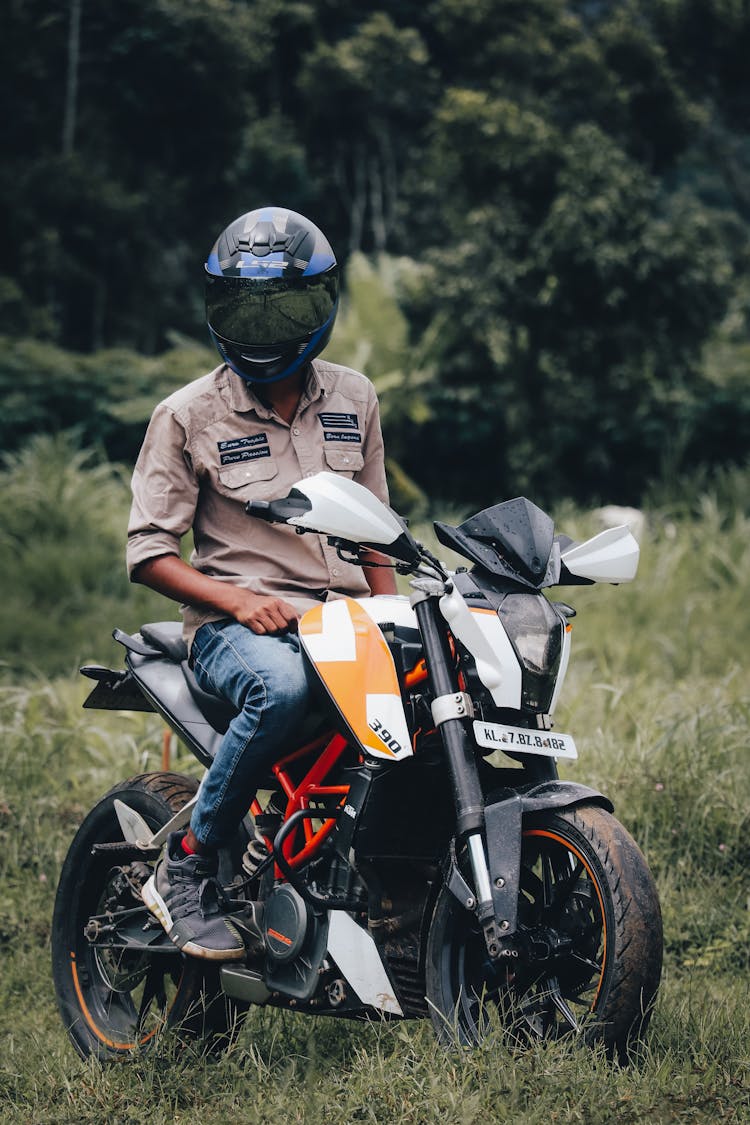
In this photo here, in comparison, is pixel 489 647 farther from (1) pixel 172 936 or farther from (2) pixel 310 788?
(1) pixel 172 936

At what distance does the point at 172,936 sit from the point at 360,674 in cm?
88

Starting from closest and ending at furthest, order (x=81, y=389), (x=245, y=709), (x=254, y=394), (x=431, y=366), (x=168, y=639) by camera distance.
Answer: (x=245, y=709) < (x=254, y=394) < (x=168, y=639) < (x=431, y=366) < (x=81, y=389)

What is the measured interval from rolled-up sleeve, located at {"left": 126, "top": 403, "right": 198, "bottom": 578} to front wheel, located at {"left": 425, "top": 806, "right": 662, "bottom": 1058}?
1.16m

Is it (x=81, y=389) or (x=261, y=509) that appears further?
(x=81, y=389)

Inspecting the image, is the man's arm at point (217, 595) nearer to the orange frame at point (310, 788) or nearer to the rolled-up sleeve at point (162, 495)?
the rolled-up sleeve at point (162, 495)

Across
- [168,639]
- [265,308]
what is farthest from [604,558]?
[168,639]

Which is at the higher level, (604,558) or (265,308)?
(265,308)

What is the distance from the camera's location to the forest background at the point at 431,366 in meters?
3.45

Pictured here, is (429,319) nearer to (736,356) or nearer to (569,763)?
(736,356)

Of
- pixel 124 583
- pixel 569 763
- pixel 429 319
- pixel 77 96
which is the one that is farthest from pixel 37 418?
pixel 569 763

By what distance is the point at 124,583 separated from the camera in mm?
9656

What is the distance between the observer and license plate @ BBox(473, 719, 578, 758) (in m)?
2.96

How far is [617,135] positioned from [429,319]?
9.40 m

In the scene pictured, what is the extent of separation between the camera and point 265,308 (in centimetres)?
346
